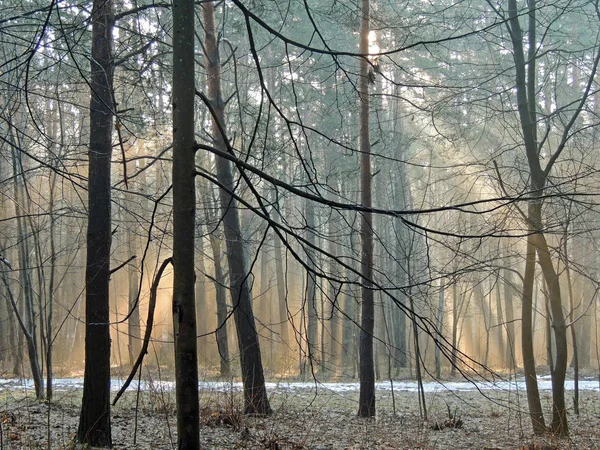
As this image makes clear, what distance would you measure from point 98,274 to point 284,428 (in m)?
4.12

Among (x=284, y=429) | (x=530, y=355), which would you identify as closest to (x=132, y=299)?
(x=284, y=429)

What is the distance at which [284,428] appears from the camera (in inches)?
354

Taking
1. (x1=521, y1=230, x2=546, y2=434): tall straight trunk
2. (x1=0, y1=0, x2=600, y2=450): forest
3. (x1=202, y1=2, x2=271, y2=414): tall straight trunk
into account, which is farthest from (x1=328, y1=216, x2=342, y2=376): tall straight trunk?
(x1=521, y1=230, x2=546, y2=434): tall straight trunk

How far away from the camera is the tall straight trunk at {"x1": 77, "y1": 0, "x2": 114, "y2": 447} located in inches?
249

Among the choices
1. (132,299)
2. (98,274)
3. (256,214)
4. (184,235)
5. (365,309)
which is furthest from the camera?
(132,299)

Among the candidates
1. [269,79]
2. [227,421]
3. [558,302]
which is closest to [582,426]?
[558,302]

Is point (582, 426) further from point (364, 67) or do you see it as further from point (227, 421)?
point (364, 67)

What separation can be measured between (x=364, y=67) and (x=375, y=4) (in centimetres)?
555

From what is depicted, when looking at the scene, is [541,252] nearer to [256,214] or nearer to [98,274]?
[256,214]

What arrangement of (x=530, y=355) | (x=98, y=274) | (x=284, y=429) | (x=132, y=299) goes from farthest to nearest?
1. (x=132, y=299)
2. (x=530, y=355)
3. (x=284, y=429)
4. (x=98, y=274)

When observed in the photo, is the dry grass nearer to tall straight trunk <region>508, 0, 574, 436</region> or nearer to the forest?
the forest

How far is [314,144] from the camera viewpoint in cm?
2539

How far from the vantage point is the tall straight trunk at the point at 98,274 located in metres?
6.31

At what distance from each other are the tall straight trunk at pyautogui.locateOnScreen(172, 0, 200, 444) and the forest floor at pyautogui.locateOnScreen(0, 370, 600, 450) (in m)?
2.78
